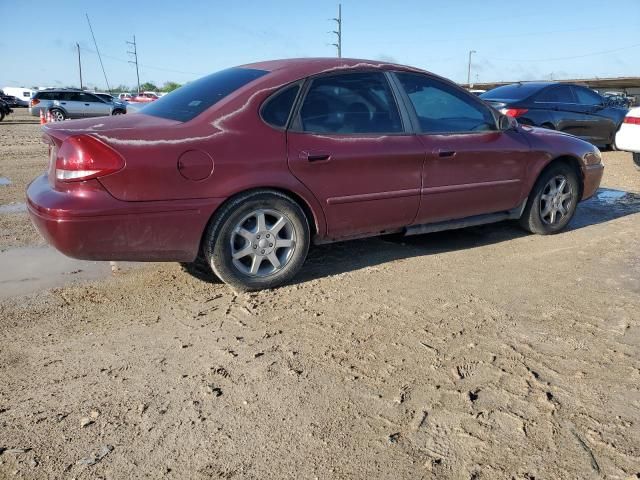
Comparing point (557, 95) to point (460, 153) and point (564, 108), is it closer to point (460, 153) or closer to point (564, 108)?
point (564, 108)

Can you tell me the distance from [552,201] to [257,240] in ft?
10.4

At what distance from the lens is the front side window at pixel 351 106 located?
3.91m

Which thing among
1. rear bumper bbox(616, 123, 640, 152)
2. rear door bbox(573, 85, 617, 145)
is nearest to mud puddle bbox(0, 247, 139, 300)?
rear bumper bbox(616, 123, 640, 152)

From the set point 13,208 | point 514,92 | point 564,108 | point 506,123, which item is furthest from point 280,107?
point 564,108

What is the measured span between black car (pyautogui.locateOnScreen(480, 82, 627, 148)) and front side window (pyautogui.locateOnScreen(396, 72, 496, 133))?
4.85 metres

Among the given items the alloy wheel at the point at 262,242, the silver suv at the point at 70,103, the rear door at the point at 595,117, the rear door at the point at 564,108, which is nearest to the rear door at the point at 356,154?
the alloy wheel at the point at 262,242

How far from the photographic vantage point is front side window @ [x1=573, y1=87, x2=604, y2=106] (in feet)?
35.8

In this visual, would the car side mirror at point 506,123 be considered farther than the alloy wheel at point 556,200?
No

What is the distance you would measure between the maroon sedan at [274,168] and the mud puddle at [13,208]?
2.72 m

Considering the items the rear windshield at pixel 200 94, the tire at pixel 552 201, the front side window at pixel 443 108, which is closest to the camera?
the rear windshield at pixel 200 94

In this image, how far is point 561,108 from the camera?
1028cm

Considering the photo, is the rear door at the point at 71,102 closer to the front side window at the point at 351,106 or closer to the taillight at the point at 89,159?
the front side window at the point at 351,106

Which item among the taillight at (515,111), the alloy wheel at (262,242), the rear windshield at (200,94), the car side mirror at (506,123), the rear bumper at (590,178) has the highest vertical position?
the rear windshield at (200,94)

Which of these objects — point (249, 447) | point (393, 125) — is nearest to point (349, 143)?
point (393, 125)
